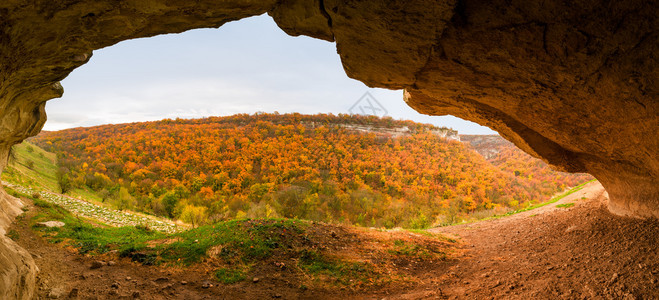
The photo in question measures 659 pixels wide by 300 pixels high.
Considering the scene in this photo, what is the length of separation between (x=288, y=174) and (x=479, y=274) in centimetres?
2908

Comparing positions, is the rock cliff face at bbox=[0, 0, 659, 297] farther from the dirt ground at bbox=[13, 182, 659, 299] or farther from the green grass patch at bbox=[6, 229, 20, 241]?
the green grass patch at bbox=[6, 229, 20, 241]

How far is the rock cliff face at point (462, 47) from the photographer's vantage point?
128 inches

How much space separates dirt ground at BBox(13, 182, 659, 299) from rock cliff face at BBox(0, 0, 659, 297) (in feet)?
5.48

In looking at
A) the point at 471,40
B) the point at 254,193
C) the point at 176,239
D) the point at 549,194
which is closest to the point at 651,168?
the point at 471,40

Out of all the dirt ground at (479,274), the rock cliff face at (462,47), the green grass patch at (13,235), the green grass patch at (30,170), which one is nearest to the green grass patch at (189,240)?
the dirt ground at (479,274)

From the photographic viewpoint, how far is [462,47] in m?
4.21

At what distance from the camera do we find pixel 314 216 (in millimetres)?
24141

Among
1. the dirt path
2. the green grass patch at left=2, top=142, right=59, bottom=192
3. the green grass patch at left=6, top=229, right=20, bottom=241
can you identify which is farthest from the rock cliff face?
the green grass patch at left=2, top=142, right=59, bottom=192

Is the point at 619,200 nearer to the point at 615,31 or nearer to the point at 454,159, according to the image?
the point at 615,31

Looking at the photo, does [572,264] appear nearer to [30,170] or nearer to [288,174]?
[288,174]

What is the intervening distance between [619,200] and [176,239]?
44.4 feet

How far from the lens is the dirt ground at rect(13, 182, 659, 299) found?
4545 millimetres

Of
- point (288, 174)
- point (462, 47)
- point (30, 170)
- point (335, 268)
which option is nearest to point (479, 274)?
point (335, 268)

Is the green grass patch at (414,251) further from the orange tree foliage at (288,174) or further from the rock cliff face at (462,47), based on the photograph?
the orange tree foliage at (288,174)
